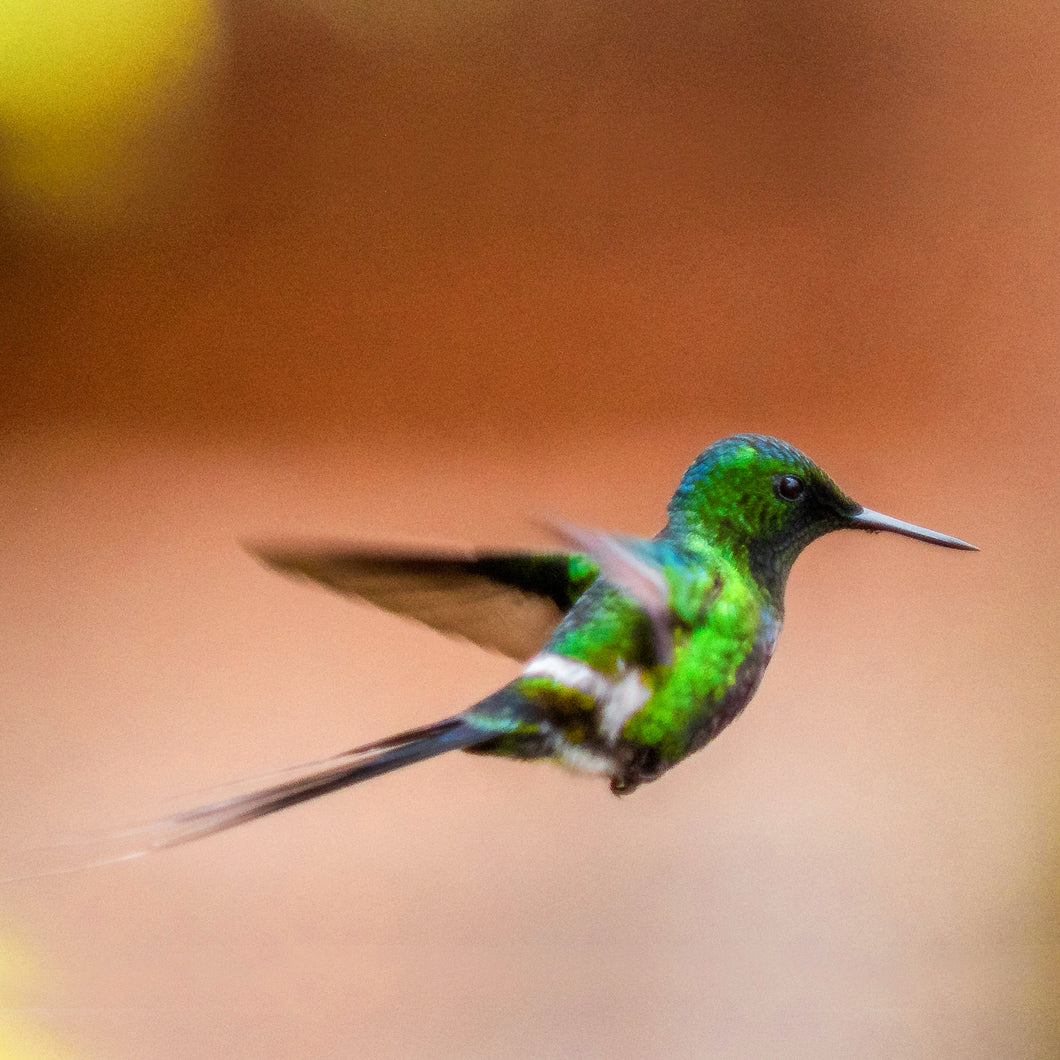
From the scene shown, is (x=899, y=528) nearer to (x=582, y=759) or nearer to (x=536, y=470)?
(x=582, y=759)

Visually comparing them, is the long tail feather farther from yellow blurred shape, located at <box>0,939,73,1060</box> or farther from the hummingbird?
yellow blurred shape, located at <box>0,939,73,1060</box>

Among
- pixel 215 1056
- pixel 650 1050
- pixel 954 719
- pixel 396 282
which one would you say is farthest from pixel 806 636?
pixel 215 1056

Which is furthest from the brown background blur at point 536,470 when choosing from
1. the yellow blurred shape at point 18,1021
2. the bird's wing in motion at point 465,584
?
the bird's wing in motion at point 465,584

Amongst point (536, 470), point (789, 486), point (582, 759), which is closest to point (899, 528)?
point (789, 486)

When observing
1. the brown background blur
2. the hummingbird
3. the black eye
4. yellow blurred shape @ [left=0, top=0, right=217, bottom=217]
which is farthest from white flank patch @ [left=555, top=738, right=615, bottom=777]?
yellow blurred shape @ [left=0, top=0, right=217, bottom=217]

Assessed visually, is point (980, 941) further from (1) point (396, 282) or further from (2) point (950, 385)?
(1) point (396, 282)

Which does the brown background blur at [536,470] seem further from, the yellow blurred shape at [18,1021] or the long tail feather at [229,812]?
the long tail feather at [229,812]
